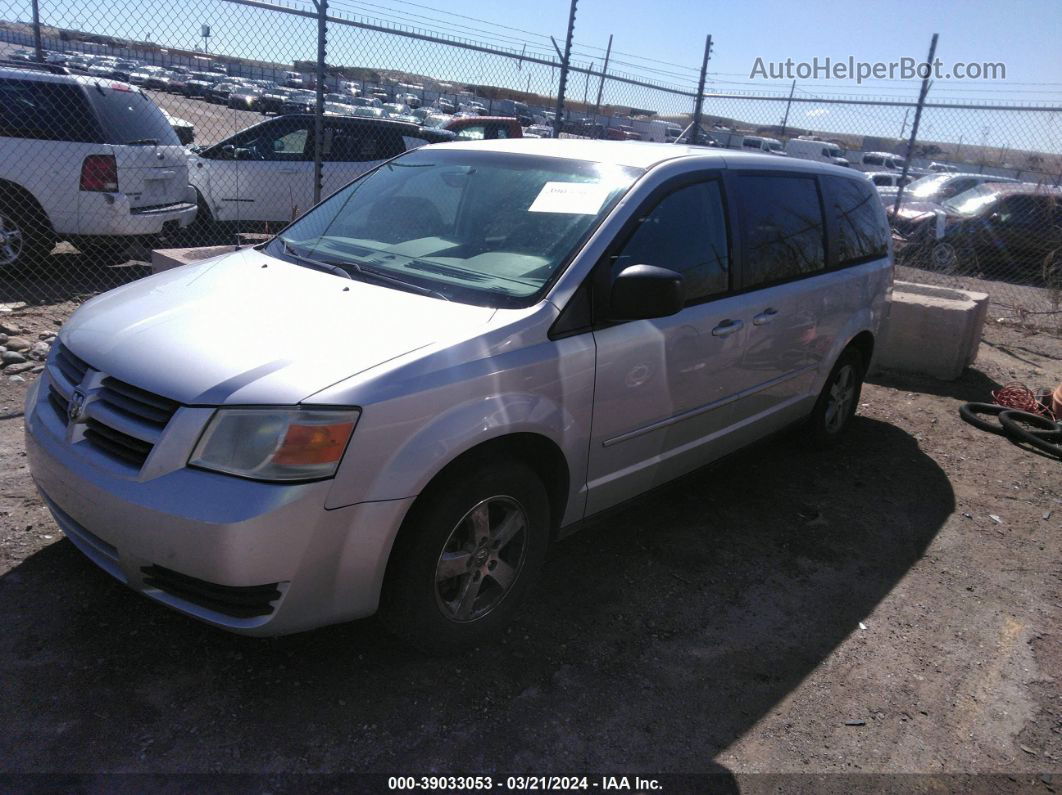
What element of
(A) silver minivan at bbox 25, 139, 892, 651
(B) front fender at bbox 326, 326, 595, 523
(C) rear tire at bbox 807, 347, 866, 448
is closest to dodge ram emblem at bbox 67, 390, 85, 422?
(A) silver minivan at bbox 25, 139, 892, 651

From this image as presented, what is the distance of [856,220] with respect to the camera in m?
5.21

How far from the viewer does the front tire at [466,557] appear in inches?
106

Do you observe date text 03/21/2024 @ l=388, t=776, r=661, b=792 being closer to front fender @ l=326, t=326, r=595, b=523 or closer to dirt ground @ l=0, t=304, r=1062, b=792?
dirt ground @ l=0, t=304, r=1062, b=792

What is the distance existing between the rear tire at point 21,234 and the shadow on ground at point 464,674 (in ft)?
16.2

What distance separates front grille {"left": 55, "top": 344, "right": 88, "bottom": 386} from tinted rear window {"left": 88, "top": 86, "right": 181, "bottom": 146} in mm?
5405

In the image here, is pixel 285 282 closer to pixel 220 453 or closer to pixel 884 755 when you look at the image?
pixel 220 453

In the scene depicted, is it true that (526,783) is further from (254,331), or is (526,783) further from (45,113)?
(45,113)

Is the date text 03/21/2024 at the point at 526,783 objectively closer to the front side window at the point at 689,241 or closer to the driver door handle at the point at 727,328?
the front side window at the point at 689,241

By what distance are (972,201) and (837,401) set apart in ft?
37.2

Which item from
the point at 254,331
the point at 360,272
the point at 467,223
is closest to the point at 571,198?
the point at 467,223

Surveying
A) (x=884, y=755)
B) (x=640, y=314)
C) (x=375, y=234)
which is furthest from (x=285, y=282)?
(x=884, y=755)

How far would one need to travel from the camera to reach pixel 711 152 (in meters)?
4.07

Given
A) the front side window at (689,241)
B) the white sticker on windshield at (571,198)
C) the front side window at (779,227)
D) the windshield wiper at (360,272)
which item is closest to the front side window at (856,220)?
the front side window at (779,227)

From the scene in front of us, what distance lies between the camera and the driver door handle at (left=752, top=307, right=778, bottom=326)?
4.04m
